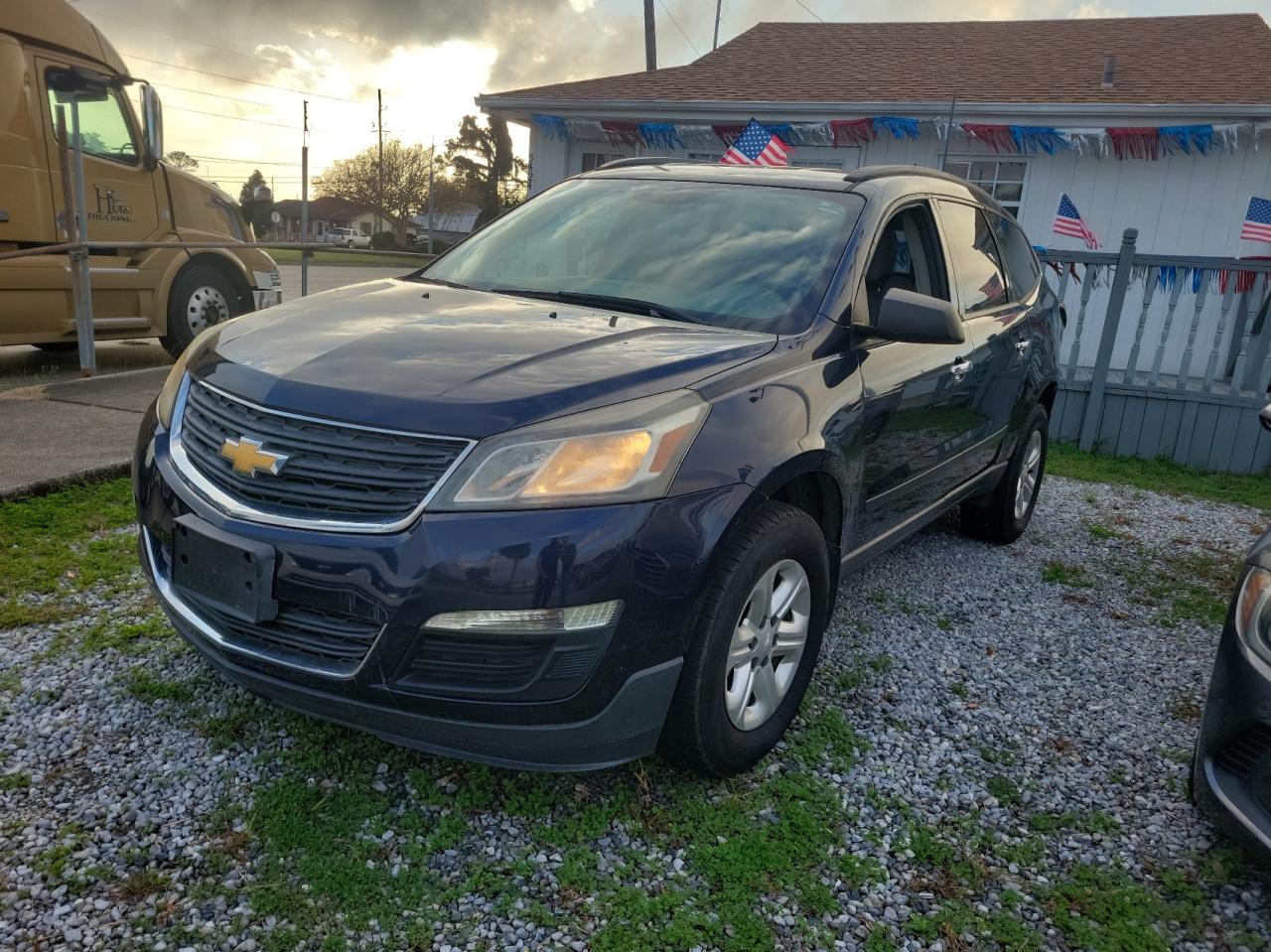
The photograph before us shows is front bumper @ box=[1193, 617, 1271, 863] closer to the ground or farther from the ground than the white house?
closer to the ground

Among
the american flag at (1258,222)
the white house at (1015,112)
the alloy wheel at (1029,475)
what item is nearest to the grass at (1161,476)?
the alloy wheel at (1029,475)

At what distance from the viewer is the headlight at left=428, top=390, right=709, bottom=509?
2.09 meters

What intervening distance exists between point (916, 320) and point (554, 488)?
1370mm

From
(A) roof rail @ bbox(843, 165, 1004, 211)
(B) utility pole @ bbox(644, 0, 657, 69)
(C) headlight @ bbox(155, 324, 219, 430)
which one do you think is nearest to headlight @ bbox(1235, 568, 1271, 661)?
(A) roof rail @ bbox(843, 165, 1004, 211)

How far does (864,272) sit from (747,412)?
3.20 feet

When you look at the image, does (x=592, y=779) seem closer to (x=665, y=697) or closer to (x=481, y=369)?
(x=665, y=697)

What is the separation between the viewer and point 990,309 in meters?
4.18

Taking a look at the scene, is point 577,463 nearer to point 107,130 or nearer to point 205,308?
point 205,308

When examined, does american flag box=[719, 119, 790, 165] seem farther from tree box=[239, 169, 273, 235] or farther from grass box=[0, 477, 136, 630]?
grass box=[0, 477, 136, 630]

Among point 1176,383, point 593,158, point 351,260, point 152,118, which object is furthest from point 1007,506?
point 351,260

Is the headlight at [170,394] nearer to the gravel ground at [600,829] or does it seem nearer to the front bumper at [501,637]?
the front bumper at [501,637]

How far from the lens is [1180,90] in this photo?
1094cm

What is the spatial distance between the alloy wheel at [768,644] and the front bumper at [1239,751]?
1.03m

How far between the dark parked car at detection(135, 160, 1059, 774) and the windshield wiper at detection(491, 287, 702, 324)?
0.01 meters
